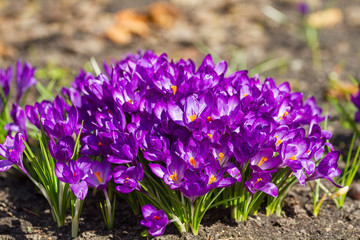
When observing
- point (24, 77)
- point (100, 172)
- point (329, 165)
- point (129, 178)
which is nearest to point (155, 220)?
point (129, 178)

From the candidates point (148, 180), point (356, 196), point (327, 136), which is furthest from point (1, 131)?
point (356, 196)

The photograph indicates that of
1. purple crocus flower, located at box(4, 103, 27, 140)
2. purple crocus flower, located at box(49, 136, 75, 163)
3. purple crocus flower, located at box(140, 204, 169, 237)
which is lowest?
purple crocus flower, located at box(140, 204, 169, 237)

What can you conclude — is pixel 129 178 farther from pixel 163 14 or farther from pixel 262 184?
pixel 163 14

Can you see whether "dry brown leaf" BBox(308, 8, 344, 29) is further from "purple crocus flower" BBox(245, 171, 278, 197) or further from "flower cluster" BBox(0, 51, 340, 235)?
"purple crocus flower" BBox(245, 171, 278, 197)

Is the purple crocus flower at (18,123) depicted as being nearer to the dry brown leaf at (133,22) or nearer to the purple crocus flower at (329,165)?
the purple crocus flower at (329,165)

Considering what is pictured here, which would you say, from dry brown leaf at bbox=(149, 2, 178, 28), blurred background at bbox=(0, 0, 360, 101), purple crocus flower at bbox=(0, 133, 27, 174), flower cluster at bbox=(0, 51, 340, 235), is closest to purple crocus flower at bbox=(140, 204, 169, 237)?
flower cluster at bbox=(0, 51, 340, 235)

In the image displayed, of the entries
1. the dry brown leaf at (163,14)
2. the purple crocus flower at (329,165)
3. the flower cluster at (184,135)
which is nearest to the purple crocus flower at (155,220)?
the flower cluster at (184,135)
